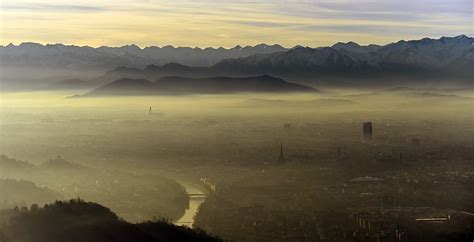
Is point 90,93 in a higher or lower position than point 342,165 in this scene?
higher

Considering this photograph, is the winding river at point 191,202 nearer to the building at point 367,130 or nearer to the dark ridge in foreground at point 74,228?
Answer: the dark ridge in foreground at point 74,228

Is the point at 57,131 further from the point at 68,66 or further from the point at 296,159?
the point at 296,159

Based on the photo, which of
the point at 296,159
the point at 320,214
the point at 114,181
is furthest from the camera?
the point at 296,159

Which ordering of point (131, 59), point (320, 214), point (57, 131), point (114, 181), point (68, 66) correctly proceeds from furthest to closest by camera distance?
point (131, 59), point (68, 66), point (57, 131), point (114, 181), point (320, 214)

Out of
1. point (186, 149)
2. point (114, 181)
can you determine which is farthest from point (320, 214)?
point (186, 149)

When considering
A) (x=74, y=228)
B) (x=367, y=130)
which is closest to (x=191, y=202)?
(x=74, y=228)

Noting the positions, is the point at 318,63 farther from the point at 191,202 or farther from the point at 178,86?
the point at 191,202

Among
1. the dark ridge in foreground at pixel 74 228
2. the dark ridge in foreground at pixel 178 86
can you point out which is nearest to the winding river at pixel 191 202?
the dark ridge in foreground at pixel 74 228

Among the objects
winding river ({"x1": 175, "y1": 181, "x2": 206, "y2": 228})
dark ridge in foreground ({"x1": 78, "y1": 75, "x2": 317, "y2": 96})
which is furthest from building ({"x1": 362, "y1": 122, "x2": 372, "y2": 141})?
winding river ({"x1": 175, "y1": 181, "x2": 206, "y2": 228})
